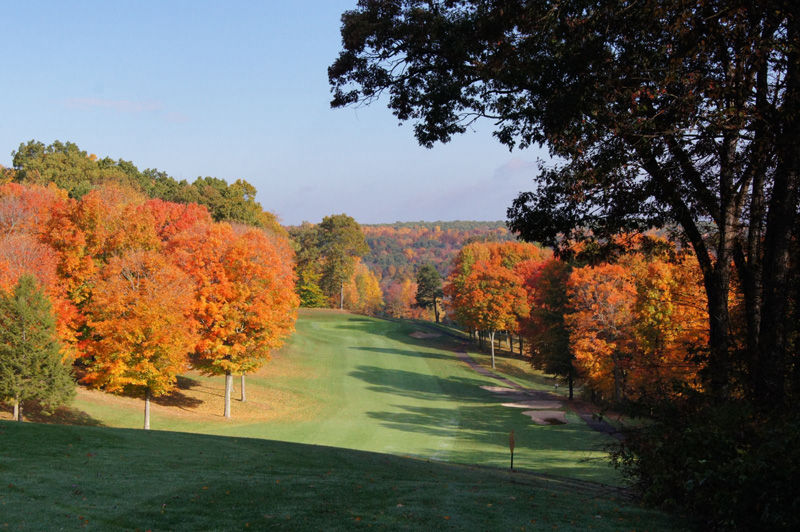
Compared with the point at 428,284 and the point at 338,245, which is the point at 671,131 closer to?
the point at 338,245

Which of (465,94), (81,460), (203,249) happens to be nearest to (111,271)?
(203,249)

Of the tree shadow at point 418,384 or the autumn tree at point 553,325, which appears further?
the tree shadow at point 418,384

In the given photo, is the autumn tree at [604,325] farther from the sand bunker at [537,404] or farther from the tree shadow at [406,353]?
the tree shadow at [406,353]

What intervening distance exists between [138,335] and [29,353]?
482 cm

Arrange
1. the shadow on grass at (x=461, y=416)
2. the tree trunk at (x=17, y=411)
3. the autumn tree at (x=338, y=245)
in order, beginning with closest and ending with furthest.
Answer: the tree trunk at (x=17, y=411)
the shadow on grass at (x=461, y=416)
the autumn tree at (x=338, y=245)

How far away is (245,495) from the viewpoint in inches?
413

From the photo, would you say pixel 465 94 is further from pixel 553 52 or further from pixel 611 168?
pixel 611 168

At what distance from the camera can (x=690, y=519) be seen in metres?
9.09

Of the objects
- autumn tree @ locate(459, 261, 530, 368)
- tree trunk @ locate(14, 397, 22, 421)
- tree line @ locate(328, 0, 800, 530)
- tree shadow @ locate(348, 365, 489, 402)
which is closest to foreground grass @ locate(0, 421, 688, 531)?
tree line @ locate(328, 0, 800, 530)

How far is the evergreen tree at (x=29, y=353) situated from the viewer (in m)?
24.6

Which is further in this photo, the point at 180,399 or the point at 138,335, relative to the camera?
the point at 180,399

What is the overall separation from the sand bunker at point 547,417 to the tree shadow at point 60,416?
79.4 ft

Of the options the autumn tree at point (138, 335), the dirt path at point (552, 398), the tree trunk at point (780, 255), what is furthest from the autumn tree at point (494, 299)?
the tree trunk at point (780, 255)

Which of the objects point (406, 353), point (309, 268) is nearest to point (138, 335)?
point (406, 353)
